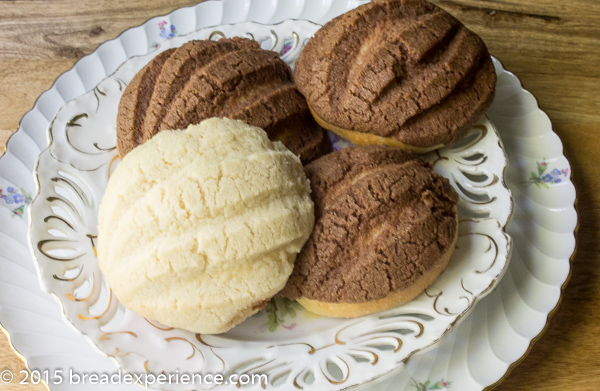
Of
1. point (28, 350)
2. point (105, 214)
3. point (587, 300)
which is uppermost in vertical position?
point (105, 214)

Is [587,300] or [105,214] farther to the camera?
[587,300]

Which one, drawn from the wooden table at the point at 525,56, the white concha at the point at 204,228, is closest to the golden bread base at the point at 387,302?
the white concha at the point at 204,228

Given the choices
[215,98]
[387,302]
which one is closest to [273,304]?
[387,302]

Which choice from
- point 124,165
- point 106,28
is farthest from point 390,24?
point 106,28

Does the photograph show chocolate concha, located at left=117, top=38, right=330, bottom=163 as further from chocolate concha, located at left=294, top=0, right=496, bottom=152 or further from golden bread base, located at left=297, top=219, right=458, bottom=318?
golden bread base, located at left=297, top=219, right=458, bottom=318

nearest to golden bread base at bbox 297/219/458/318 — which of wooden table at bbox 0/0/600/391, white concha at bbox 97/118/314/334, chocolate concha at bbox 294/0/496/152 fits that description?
white concha at bbox 97/118/314/334

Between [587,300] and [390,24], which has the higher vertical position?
[390,24]

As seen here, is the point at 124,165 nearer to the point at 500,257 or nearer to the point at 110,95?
the point at 110,95
